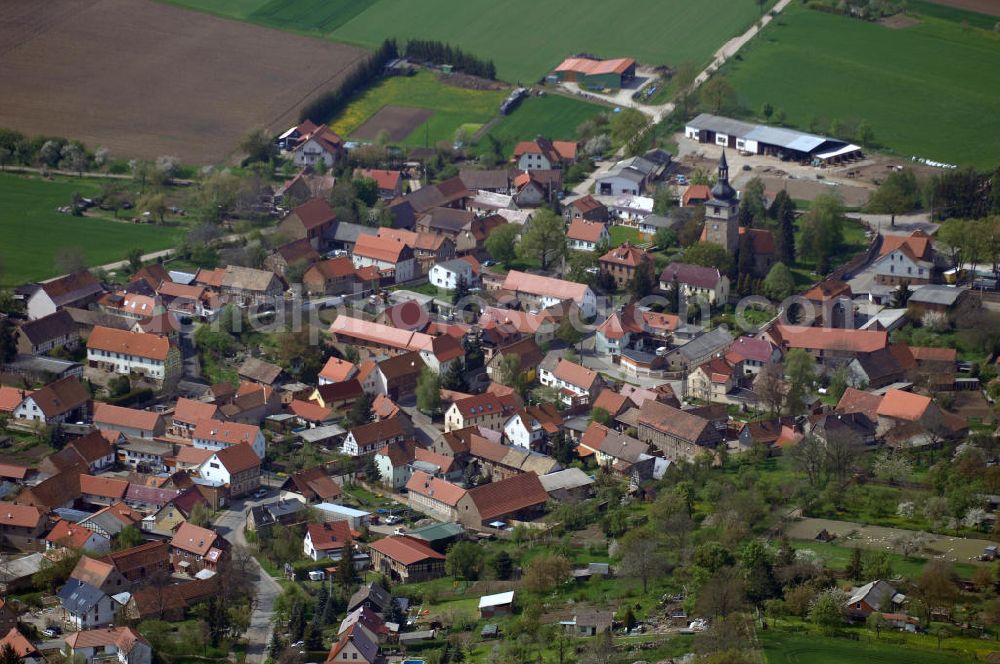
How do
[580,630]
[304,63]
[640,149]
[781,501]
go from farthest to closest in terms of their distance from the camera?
[304,63]
[640,149]
[781,501]
[580,630]

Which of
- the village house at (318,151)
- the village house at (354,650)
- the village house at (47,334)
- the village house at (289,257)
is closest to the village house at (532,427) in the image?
the village house at (354,650)

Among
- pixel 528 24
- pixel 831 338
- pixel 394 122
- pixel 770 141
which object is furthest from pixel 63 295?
pixel 528 24

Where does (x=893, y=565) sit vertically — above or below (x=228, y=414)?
above

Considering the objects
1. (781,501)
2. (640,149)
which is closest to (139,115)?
(640,149)

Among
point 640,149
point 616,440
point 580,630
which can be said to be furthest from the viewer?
point 640,149

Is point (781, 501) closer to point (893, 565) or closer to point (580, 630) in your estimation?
point (893, 565)

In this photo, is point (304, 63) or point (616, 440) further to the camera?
point (304, 63)

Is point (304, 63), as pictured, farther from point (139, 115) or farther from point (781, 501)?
point (781, 501)
